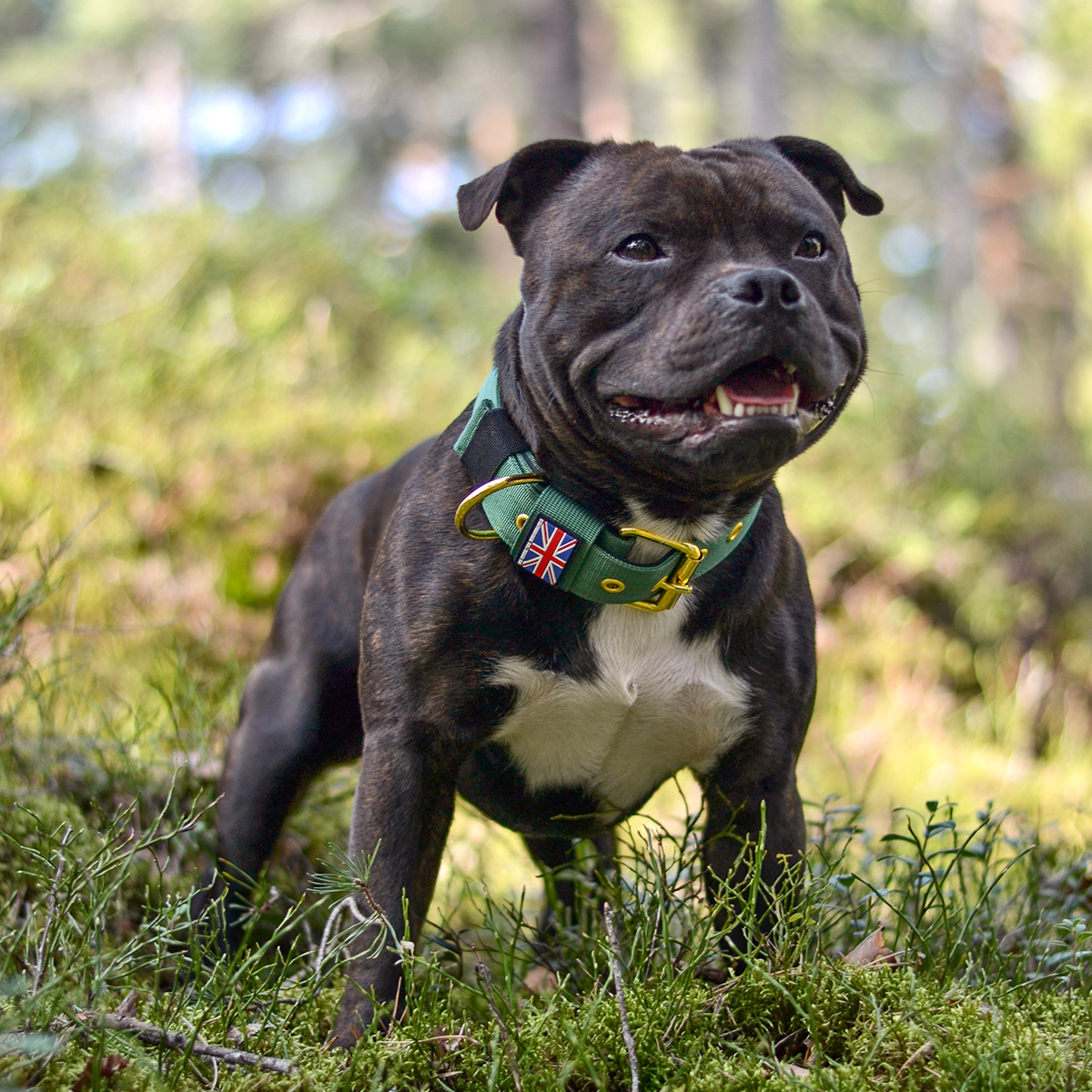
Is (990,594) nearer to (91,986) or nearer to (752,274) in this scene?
(752,274)

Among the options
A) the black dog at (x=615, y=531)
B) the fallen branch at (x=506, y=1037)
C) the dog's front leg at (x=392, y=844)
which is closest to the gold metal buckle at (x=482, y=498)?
the black dog at (x=615, y=531)

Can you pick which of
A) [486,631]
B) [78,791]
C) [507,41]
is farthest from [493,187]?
[507,41]

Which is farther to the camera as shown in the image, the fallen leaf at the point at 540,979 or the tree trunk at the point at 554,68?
the tree trunk at the point at 554,68

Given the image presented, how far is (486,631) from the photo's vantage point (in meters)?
2.27

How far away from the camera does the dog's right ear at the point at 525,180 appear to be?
8.11ft

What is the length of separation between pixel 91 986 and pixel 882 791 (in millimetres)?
4029

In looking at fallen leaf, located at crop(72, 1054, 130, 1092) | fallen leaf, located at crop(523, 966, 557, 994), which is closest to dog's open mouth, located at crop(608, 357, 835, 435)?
fallen leaf, located at crop(523, 966, 557, 994)

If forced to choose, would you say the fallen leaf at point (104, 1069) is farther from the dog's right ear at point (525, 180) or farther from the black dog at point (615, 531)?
the dog's right ear at point (525, 180)

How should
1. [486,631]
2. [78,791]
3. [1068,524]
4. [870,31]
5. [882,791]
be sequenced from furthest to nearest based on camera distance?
1. [870,31]
2. [1068,524]
3. [882,791]
4. [78,791]
5. [486,631]

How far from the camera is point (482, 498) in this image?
7.51 ft

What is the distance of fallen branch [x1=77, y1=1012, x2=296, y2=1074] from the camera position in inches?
73.3

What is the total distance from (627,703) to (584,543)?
14.2 inches

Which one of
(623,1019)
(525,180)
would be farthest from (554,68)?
(623,1019)

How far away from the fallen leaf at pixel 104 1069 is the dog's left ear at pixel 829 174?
2319 mm
